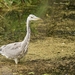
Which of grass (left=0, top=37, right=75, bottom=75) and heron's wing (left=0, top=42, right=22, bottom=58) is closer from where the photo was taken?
grass (left=0, top=37, right=75, bottom=75)

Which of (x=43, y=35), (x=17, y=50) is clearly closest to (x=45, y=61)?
(x=17, y=50)

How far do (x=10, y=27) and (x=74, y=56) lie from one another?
3.59m

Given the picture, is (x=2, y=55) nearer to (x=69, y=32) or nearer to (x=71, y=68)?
(x=71, y=68)

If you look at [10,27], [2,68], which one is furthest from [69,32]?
[2,68]

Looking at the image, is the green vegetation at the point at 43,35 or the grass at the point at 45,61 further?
the green vegetation at the point at 43,35

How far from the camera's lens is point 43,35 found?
9.88 m

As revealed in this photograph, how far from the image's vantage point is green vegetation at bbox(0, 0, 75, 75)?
727 centimetres

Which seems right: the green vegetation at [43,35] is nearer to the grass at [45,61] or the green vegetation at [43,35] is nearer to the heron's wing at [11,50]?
the grass at [45,61]

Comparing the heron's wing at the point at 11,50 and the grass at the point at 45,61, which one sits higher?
the heron's wing at the point at 11,50

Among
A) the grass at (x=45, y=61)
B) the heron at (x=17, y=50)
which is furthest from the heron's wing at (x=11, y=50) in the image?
the grass at (x=45, y=61)

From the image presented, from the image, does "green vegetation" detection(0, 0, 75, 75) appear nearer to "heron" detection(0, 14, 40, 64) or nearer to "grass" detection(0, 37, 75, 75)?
"grass" detection(0, 37, 75, 75)

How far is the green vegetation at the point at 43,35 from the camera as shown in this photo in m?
7.27

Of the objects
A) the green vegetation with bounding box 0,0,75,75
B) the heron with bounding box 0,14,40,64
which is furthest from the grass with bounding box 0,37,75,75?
the heron with bounding box 0,14,40,64

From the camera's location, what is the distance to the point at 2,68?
7.21 m
